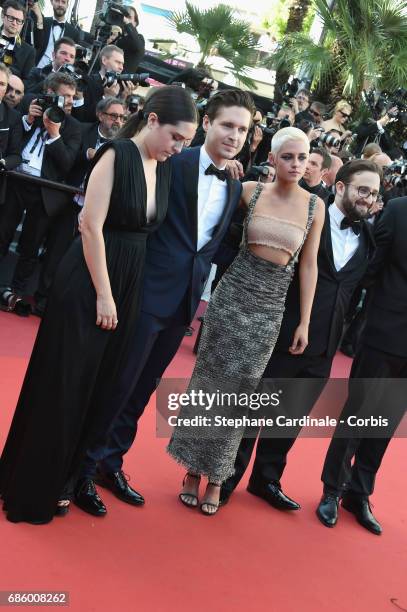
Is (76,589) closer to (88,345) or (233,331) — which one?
(88,345)

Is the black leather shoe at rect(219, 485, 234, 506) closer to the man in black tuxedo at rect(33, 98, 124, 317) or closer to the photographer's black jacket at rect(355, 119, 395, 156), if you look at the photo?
the man in black tuxedo at rect(33, 98, 124, 317)

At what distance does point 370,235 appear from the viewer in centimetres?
420

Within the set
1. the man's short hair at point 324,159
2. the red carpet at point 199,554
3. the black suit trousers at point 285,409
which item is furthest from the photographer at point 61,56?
the black suit trousers at point 285,409

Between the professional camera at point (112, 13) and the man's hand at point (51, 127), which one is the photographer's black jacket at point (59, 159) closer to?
the man's hand at point (51, 127)

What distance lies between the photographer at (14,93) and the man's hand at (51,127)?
0.44 meters

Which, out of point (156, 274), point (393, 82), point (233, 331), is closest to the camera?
point (156, 274)

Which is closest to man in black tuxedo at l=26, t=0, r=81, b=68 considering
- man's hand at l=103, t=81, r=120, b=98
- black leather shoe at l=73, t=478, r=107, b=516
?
man's hand at l=103, t=81, r=120, b=98

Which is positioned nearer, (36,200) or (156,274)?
(156,274)

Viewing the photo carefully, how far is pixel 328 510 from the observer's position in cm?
427

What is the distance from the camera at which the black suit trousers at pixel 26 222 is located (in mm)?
6297

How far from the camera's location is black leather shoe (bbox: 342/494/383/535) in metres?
4.32

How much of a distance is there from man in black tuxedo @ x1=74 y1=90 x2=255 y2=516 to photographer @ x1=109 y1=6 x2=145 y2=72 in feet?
16.8

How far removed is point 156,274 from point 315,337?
97 centimetres

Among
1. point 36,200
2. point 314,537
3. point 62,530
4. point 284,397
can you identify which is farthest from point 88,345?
point 36,200
